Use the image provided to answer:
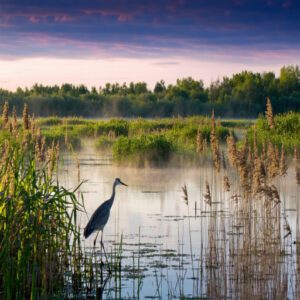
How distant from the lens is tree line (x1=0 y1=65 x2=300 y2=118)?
182 ft

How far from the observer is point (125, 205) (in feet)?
44.4

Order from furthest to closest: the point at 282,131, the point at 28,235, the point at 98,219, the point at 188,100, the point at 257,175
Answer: the point at 188,100 → the point at 282,131 → the point at 98,219 → the point at 257,175 → the point at 28,235

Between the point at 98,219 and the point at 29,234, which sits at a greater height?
the point at 29,234

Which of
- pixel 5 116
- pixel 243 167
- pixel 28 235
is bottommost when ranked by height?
pixel 28 235

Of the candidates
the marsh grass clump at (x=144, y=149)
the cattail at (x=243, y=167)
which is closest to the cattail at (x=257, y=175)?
the cattail at (x=243, y=167)

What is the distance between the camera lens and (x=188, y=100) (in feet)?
190

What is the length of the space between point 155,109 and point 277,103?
939 centimetres

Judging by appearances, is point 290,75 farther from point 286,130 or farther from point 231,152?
point 231,152

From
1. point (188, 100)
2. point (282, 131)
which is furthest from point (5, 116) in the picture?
point (188, 100)

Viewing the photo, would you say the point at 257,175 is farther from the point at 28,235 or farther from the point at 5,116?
the point at 28,235

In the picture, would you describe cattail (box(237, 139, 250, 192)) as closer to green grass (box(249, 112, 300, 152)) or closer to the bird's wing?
the bird's wing

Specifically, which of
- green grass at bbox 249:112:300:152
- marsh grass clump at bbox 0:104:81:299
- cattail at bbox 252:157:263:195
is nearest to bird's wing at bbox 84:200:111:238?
marsh grass clump at bbox 0:104:81:299

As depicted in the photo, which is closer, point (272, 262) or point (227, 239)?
point (272, 262)

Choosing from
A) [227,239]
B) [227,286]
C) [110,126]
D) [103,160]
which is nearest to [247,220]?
[227,239]
